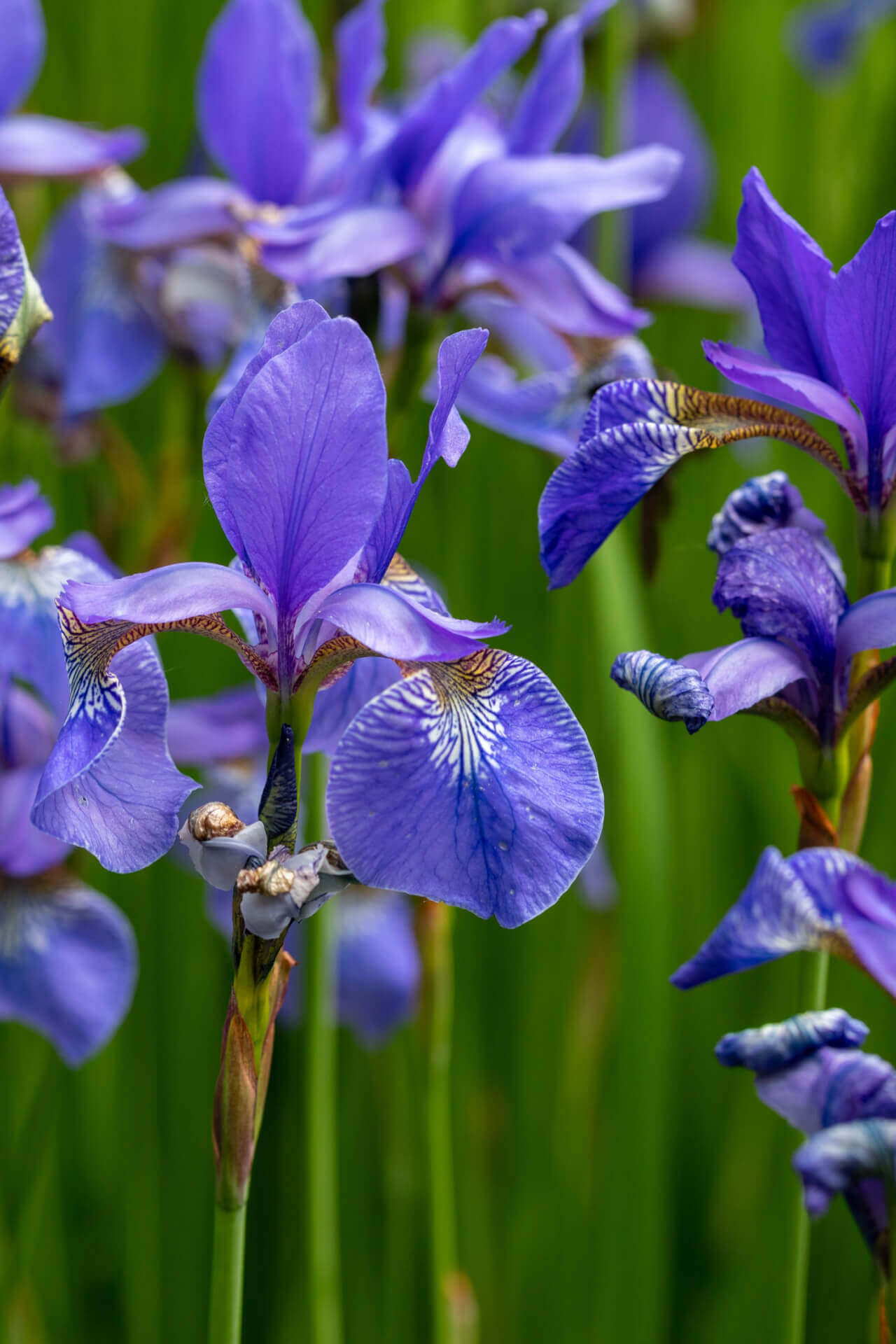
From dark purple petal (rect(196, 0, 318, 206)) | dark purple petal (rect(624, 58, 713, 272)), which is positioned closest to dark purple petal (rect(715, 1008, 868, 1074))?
dark purple petal (rect(196, 0, 318, 206))

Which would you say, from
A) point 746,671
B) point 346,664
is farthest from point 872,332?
point 346,664

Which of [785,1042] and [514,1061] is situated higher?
[785,1042]

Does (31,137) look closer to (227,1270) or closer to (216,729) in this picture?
(216,729)

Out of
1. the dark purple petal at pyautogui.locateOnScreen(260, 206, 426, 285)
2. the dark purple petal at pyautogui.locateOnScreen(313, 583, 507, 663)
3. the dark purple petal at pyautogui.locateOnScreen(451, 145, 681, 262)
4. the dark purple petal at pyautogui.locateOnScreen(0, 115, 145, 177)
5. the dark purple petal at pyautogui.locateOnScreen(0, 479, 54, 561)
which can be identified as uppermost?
the dark purple petal at pyautogui.locateOnScreen(0, 115, 145, 177)

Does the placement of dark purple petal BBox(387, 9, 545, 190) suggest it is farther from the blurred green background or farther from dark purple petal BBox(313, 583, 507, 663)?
dark purple petal BBox(313, 583, 507, 663)

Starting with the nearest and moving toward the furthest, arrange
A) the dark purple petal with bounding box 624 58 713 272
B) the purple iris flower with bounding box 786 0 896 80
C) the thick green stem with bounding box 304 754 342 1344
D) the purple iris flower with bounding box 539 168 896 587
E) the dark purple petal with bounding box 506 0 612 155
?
the purple iris flower with bounding box 539 168 896 587
the thick green stem with bounding box 304 754 342 1344
the dark purple petal with bounding box 506 0 612 155
the dark purple petal with bounding box 624 58 713 272
the purple iris flower with bounding box 786 0 896 80

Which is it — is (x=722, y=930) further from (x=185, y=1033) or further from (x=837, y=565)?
(x=185, y=1033)

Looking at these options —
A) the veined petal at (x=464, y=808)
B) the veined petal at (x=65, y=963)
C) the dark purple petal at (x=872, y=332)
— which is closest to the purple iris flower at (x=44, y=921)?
the veined petal at (x=65, y=963)

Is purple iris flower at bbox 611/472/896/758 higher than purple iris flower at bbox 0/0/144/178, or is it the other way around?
purple iris flower at bbox 0/0/144/178
